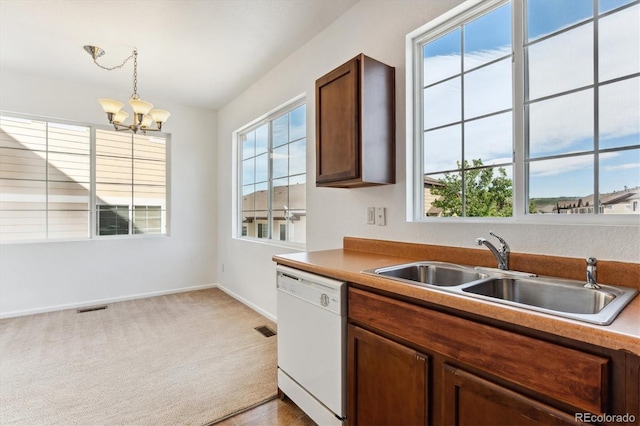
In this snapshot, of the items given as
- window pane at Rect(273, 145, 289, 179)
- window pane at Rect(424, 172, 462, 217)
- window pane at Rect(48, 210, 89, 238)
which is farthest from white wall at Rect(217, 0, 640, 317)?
window pane at Rect(48, 210, 89, 238)

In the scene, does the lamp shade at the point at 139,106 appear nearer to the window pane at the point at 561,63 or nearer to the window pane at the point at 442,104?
the window pane at the point at 442,104

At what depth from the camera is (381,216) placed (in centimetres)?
210

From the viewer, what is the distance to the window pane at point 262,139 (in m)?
3.76

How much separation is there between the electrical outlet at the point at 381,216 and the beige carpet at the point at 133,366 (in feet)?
4.35

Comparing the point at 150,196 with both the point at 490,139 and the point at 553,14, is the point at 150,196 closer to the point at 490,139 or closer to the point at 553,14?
the point at 490,139

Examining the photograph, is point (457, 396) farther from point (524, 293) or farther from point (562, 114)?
point (562, 114)

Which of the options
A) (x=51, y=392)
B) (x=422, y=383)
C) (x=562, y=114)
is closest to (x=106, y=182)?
(x=51, y=392)

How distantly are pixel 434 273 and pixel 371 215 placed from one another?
0.64 metres

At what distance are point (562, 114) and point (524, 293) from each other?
814 millimetres

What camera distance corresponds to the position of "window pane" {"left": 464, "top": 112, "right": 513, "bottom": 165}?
1595mm

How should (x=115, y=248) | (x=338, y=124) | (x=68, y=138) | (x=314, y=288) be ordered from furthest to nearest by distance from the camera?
1. (x=115, y=248)
2. (x=68, y=138)
3. (x=338, y=124)
4. (x=314, y=288)

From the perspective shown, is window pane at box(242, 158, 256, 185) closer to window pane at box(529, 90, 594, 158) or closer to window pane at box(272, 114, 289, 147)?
window pane at box(272, 114, 289, 147)

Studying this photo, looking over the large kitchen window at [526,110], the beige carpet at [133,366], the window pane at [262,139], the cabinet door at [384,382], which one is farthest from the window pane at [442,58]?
the beige carpet at [133,366]

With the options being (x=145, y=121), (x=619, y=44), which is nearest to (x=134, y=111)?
(x=145, y=121)
